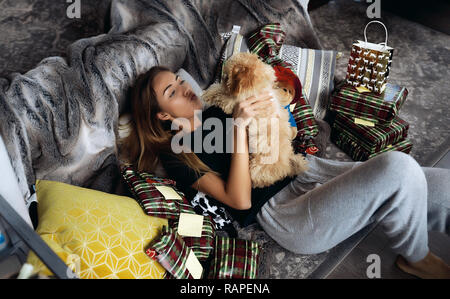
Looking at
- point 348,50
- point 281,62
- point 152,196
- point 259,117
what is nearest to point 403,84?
point 348,50

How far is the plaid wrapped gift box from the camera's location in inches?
82.4

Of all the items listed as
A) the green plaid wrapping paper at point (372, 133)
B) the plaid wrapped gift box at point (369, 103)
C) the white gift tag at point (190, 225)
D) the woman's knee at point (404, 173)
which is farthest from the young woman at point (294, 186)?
the plaid wrapped gift box at point (369, 103)

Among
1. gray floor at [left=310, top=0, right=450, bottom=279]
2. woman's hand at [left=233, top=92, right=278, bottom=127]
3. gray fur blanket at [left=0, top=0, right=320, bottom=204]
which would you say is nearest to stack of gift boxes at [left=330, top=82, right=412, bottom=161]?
gray floor at [left=310, top=0, right=450, bottom=279]

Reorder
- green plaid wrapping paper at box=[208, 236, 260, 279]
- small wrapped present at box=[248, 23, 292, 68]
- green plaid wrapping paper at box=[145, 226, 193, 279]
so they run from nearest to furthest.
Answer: green plaid wrapping paper at box=[145, 226, 193, 279], green plaid wrapping paper at box=[208, 236, 260, 279], small wrapped present at box=[248, 23, 292, 68]

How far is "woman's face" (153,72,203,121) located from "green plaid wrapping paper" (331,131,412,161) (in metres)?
1.03

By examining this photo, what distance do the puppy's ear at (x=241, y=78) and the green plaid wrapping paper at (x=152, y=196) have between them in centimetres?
49

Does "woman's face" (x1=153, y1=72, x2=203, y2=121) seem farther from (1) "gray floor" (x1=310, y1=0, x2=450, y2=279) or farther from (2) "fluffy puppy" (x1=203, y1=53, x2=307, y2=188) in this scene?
(1) "gray floor" (x1=310, y1=0, x2=450, y2=279)

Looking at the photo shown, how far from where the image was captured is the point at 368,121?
2148 millimetres

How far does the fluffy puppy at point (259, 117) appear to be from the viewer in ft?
4.27

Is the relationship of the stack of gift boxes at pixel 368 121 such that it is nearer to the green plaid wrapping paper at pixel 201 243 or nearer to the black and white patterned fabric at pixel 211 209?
the black and white patterned fabric at pixel 211 209

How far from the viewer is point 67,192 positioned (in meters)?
1.33

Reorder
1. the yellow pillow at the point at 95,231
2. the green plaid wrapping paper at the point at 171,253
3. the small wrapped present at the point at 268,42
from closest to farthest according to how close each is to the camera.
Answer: the yellow pillow at the point at 95,231
the green plaid wrapping paper at the point at 171,253
the small wrapped present at the point at 268,42

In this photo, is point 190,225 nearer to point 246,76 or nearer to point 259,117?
point 259,117
